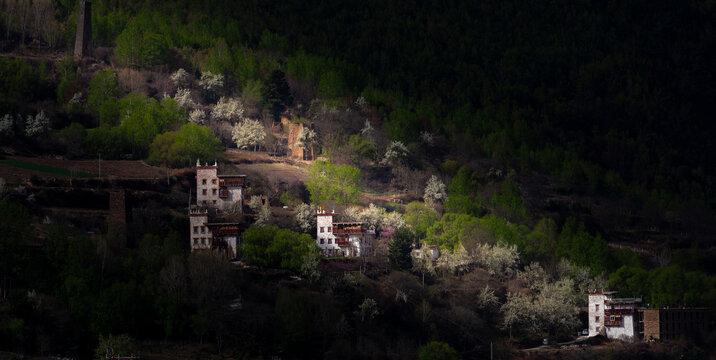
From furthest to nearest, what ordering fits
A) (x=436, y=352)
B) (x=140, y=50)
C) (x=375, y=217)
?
(x=140, y=50)
(x=375, y=217)
(x=436, y=352)

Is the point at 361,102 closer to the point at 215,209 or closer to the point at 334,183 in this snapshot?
the point at 334,183

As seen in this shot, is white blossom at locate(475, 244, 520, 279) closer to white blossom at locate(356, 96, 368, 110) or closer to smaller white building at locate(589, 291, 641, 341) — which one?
smaller white building at locate(589, 291, 641, 341)

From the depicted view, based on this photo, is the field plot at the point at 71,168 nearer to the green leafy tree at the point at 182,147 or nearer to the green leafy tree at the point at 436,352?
the green leafy tree at the point at 182,147

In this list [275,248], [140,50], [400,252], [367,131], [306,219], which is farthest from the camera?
[140,50]

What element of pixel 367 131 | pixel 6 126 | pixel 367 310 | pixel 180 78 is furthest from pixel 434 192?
pixel 6 126

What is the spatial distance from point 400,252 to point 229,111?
37.0 meters

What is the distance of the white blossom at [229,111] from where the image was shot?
498ft

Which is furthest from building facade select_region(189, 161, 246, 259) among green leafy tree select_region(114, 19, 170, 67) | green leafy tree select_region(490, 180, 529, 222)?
green leafy tree select_region(490, 180, 529, 222)

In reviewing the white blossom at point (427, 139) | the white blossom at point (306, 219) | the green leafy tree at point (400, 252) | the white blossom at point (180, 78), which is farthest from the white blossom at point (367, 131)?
the green leafy tree at point (400, 252)

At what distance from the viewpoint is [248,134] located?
148 m

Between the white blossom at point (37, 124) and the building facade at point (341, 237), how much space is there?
29445mm

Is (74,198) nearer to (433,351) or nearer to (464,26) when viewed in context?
(433,351)

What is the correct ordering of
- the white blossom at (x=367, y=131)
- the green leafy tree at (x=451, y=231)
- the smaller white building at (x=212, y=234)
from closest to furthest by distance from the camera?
the smaller white building at (x=212, y=234)
the green leafy tree at (x=451, y=231)
the white blossom at (x=367, y=131)

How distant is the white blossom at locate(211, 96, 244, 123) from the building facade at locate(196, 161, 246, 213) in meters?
24.8
